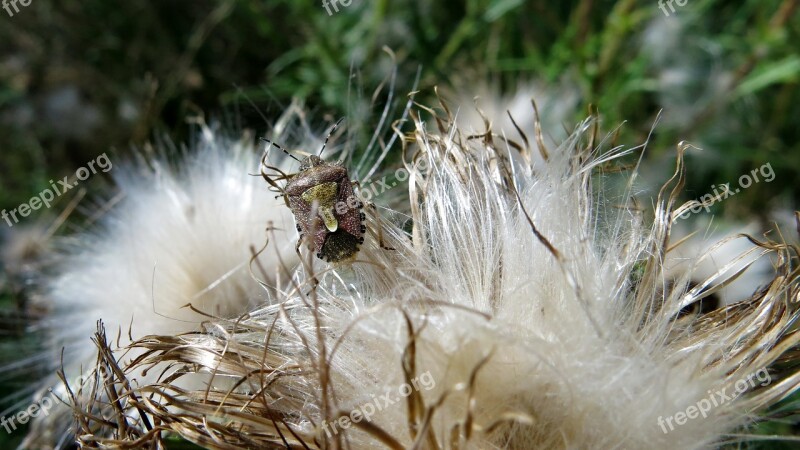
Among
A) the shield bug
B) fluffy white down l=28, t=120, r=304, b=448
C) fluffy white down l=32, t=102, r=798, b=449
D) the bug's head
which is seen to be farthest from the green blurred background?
fluffy white down l=32, t=102, r=798, b=449

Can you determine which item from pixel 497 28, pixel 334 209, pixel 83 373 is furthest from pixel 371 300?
pixel 497 28

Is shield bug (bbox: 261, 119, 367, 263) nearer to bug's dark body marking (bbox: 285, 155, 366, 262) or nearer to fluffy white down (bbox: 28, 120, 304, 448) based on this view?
bug's dark body marking (bbox: 285, 155, 366, 262)

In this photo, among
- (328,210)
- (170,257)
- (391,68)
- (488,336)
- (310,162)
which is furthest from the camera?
(391,68)

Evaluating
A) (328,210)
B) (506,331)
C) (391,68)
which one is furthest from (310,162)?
(391,68)

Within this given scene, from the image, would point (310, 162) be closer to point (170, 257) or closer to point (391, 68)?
point (170, 257)

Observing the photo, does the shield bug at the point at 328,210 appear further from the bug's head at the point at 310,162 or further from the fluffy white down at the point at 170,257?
the fluffy white down at the point at 170,257

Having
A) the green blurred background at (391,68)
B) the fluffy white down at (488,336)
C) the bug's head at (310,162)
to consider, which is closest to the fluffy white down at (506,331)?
the fluffy white down at (488,336)

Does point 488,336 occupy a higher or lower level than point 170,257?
lower
